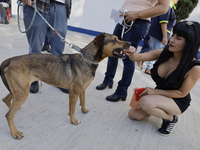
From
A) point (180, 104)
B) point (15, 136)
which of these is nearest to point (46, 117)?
point (15, 136)

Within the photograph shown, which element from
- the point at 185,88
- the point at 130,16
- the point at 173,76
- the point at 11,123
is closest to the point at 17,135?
the point at 11,123

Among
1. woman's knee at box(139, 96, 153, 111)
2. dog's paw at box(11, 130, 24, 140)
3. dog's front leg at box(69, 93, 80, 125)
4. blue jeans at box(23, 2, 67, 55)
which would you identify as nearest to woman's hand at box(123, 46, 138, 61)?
woman's knee at box(139, 96, 153, 111)

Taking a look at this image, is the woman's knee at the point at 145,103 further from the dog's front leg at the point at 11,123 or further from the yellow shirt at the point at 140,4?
the dog's front leg at the point at 11,123

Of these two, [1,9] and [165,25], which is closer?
[165,25]

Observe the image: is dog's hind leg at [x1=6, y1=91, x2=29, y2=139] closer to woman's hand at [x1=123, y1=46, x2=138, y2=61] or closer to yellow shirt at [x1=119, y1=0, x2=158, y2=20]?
woman's hand at [x1=123, y1=46, x2=138, y2=61]

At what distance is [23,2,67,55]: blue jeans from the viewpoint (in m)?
2.63

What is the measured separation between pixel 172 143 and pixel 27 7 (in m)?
3.35

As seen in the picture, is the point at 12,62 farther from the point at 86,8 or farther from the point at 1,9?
the point at 86,8

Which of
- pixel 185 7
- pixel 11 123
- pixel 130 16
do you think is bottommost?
Answer: pixel 11 123

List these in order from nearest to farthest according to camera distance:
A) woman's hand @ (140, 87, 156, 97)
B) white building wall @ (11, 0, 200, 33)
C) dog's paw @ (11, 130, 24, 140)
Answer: dog's paw @ (11, 130, 24, 140), woman's hand @ (140, 87, 156, 97), white building wall @ (11, 0, 200, 33)

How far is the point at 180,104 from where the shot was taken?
7.61 feet

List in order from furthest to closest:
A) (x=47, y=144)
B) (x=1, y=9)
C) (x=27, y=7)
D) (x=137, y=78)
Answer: (x=1, y=9)
(x=137, y=78)
(x=27, y=7)
(x=47, y=144)

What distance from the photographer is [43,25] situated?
2.73 m

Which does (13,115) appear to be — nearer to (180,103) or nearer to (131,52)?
(131,52)
